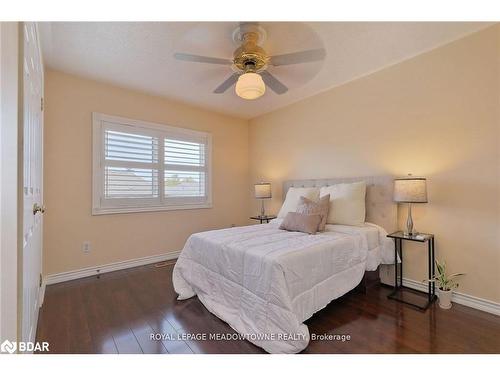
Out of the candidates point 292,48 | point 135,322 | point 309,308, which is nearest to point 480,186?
point 309,308

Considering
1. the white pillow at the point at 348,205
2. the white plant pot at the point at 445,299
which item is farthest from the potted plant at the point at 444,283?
the white pillow at the point at 348,205

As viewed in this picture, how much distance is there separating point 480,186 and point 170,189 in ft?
11.9

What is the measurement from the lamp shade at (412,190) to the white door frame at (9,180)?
8.83ft

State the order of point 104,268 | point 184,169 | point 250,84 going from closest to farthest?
point 250,84, point 104,268, point 184,169

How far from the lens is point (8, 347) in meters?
0.91

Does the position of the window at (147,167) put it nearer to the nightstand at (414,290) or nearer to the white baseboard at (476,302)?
the nightstand at (414,290)

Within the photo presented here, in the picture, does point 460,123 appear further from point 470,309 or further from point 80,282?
point 80,282

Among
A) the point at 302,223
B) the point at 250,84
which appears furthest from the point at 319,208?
the point at 250,84

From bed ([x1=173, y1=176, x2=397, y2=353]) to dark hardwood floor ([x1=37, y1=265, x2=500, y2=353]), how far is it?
5.4 inches

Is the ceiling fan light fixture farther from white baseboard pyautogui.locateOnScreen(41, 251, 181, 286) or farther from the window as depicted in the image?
white baseboard pyautogui.locateOnScreen(41, 251, 181, 286)

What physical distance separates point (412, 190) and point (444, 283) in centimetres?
89

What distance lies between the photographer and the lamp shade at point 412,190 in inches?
86.0

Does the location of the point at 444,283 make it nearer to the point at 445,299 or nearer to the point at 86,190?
the point at 445,299

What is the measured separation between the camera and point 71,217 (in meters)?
2.88
